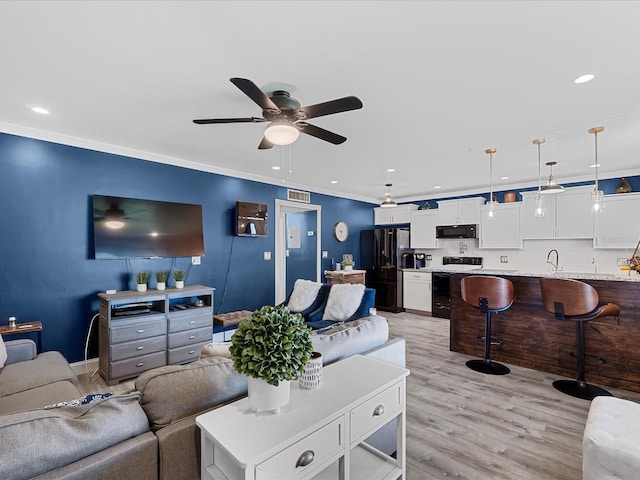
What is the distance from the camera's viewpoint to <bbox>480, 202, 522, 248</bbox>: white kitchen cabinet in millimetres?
5609

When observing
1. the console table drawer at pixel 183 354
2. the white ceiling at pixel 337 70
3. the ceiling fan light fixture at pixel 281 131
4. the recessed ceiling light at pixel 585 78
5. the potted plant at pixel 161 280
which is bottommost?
the console table drawer at pixel 183 354

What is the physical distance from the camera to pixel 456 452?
208 cm

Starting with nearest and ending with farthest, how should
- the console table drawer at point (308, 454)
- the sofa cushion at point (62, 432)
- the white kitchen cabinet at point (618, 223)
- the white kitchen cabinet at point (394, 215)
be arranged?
the sofa cushion at point (62, 432)
the console table drawer at point (308, 454)
the white kitchen cabinet at point (618, 223)
the white kitchen cabinet at point (394, 215)

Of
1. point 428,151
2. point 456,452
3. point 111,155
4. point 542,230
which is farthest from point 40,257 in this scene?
point 542,230

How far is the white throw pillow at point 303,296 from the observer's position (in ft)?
13.0

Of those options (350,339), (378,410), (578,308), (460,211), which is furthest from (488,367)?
(460,211)

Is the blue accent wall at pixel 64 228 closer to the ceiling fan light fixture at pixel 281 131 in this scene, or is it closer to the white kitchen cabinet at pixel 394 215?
the ceiling fan light fixture at pixel 281 131

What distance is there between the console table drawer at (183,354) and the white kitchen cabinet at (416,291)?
4.31 metres

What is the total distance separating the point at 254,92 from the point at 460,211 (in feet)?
17.9

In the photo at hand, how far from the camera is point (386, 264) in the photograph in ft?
22.4

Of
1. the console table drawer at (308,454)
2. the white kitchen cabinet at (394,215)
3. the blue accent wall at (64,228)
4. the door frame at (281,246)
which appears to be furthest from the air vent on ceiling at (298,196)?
the console table drawer at (308,454)

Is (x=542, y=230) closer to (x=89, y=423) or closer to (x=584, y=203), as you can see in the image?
(x=584, y=203)

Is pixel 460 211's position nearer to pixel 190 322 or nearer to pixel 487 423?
pixel 487 423

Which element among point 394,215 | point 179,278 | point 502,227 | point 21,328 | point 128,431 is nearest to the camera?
point 128,431
